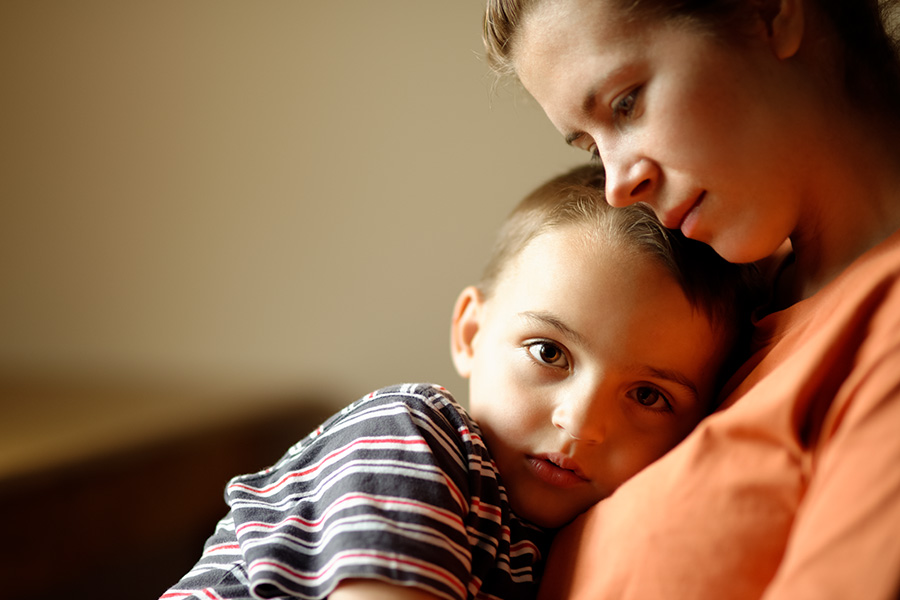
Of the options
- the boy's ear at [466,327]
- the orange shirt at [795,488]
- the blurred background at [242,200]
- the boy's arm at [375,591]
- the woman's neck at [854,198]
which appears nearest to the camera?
the orange shirt at [795,488]

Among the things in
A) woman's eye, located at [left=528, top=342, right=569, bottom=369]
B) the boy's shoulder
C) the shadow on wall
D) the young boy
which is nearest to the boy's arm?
the young boy

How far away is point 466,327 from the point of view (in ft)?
3.32

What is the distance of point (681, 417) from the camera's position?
2.81 feet

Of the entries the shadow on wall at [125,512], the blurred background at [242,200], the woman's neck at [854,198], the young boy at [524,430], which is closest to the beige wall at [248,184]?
the blurred background at [242,200]

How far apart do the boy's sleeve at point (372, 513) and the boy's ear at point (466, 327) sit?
0.68 ft

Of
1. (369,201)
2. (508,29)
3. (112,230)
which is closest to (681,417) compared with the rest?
(508,29)

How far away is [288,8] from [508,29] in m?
0.84

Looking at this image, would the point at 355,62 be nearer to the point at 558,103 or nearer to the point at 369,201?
the point at 369,201

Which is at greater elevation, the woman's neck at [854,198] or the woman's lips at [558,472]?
the woman's neck at [854,198]

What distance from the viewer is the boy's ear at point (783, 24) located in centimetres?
73

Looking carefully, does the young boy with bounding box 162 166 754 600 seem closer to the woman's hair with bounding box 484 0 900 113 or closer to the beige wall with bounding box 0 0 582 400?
the woman's hair with bounding box 484 0 900 113

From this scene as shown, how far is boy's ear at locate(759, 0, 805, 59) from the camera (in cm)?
73

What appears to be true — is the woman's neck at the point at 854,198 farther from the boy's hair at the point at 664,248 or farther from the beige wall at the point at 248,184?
the beige wall at the point at 248,184

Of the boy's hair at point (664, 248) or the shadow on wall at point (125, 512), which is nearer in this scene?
the boy's hair at point (664, 248)
